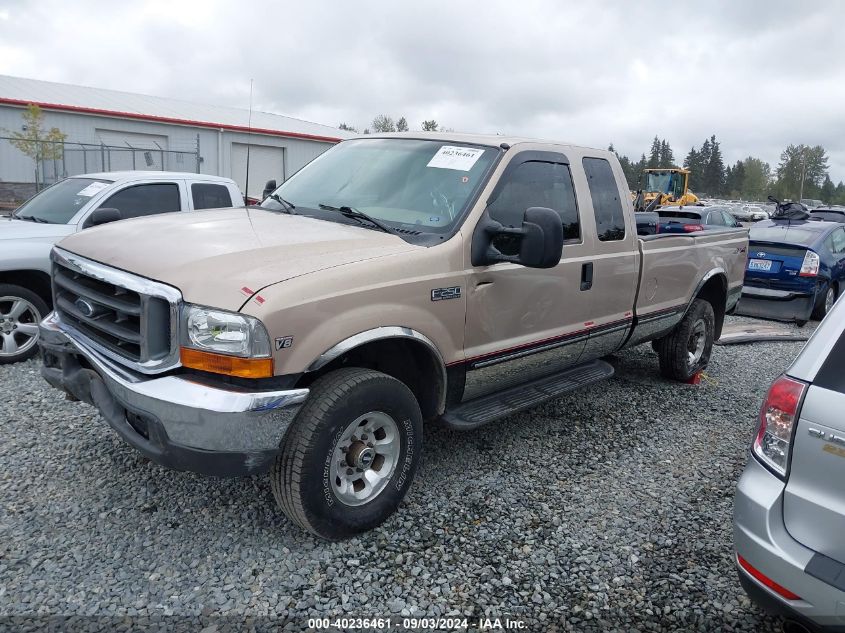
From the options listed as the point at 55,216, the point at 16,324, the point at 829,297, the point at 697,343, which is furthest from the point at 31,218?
the point at 829,297

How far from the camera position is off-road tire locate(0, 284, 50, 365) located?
546 centimetres

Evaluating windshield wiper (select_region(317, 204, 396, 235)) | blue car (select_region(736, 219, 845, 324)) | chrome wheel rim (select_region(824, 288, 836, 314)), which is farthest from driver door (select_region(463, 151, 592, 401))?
chrome wheel rim (select_region(824, 288, 836, 314))

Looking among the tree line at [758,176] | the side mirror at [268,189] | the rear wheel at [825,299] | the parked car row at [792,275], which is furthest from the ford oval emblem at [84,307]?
the tree line at [758,176]

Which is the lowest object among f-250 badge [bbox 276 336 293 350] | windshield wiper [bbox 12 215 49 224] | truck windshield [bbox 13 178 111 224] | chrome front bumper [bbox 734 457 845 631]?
chrome front bumper [bbox 734 457 845 631]

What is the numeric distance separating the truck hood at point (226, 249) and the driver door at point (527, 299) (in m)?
0.64

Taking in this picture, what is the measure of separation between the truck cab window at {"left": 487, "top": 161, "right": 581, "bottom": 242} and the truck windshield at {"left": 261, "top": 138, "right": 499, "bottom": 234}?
206mm

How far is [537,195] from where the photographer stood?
13.5 ft

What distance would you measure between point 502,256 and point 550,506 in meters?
1.46

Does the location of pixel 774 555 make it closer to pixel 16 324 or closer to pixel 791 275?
pixel 16 324

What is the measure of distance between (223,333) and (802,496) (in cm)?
225

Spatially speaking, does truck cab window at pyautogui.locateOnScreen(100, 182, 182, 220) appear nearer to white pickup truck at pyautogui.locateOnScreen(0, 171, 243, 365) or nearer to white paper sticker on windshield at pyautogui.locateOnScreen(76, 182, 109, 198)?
white pickup truck at pyautogui.locateOnScreen(0, 171, 243, 365)

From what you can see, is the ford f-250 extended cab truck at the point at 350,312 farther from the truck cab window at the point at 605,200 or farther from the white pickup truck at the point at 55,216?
the white pickup truck at the point at 55,216

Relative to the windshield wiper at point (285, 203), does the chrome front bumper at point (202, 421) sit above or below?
below

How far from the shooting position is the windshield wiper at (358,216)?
3.56 metres
